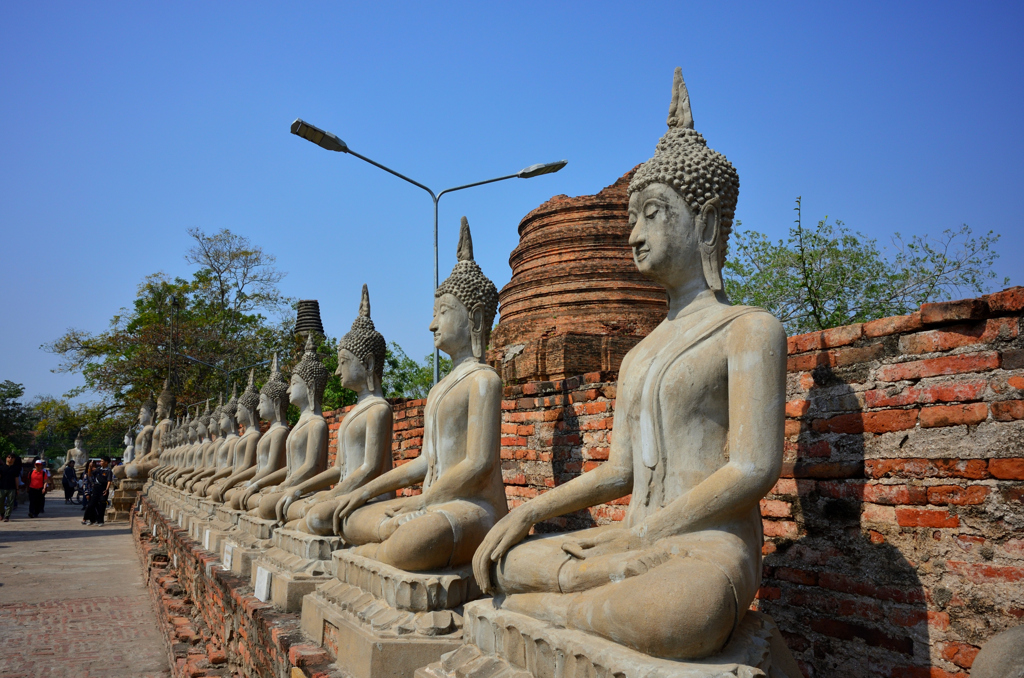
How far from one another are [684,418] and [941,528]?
Result: 1299mm

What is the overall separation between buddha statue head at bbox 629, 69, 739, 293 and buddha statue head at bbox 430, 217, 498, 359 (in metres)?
1.68

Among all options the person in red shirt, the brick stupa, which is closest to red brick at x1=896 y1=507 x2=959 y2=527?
the brick stupa

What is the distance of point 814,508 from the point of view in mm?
3785

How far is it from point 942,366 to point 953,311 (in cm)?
24

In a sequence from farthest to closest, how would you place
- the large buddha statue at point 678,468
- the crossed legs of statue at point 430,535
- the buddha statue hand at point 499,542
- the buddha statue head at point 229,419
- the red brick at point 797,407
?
the buddha statue head at point 229,419, the red brick at point 797,407, the crossed legs of statue at point 430,535, the buddha statue hand at point 499,542, the large buddha statue at point 678,468

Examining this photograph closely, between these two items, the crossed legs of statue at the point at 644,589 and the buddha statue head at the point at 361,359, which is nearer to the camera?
the crossed legs of statue at the point at 644,589

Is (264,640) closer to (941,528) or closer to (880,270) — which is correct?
(941,528)

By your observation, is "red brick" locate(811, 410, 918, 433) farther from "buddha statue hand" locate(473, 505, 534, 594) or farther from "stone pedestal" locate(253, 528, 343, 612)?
"stone pedestal" locate(253, 528, 343, 612)

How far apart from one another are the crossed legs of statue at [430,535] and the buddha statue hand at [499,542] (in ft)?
2.20

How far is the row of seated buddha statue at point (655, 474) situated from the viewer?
2.36m

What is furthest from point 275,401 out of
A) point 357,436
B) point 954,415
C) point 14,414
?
point 14,414

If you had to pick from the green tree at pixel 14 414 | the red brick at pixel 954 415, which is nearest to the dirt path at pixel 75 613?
the red brick at pixel 954 415

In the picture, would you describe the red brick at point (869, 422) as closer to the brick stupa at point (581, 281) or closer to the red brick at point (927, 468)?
the red brick at point (927, 468)

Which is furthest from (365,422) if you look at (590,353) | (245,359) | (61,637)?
(245,359)
